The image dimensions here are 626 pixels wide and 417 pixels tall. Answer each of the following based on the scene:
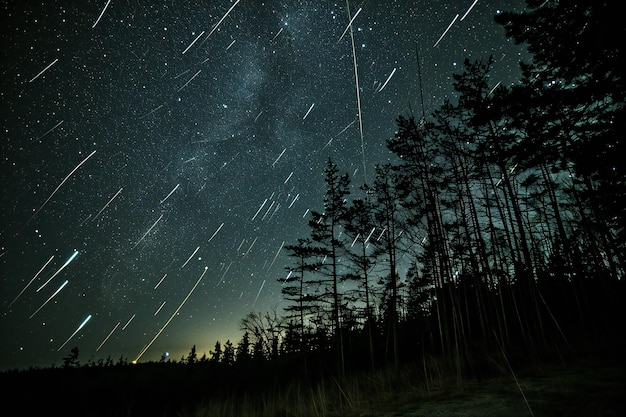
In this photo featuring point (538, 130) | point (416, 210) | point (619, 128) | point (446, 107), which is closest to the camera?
point (619, 128)

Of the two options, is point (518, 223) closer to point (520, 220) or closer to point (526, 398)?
point (520, 220)

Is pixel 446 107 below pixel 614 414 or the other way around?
the other way around

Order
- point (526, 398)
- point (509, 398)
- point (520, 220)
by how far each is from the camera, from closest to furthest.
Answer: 1. point (526, 398)
2. point (509, 398)
3. point (520, 220)

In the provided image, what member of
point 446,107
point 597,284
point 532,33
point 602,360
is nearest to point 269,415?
point 602,360

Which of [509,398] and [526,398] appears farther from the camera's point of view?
[509,398]

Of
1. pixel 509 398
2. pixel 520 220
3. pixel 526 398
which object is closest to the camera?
pixel 526 398

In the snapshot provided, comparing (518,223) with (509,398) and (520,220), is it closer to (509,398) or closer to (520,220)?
(520,220)

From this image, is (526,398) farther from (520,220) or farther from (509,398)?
(520,220)

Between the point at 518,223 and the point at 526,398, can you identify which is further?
the point at 518,223

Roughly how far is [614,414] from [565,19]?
8.07 metres

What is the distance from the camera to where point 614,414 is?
8.23 feet

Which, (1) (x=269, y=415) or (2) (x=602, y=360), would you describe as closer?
(1) (x=269, y=415)

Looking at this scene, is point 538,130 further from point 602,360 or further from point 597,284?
point 597,284

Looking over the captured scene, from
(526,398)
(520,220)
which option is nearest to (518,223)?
(520,220)
